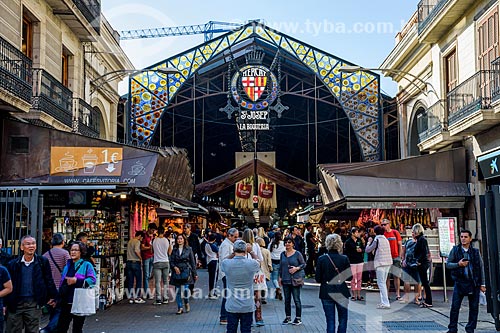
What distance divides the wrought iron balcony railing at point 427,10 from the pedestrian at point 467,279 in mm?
11389

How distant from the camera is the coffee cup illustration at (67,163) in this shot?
15492 mm

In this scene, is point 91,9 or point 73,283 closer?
point 73,283

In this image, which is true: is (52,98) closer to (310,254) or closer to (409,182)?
(310,254)

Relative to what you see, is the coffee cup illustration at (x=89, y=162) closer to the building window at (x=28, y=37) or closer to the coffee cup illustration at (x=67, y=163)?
the coffee cup illustration at (x=67, y=163)

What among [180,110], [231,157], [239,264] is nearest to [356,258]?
[239,264]

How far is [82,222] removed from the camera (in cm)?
1655

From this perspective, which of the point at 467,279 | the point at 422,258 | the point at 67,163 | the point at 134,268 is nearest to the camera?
the point at 467,279

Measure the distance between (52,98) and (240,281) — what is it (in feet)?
36.0

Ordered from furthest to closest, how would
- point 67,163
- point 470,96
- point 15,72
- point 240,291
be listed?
point 470,96 < point 67,163 < point 15,72 < point 240,291

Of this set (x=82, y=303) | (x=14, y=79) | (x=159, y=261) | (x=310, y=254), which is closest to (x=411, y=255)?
(x=159, y=261)

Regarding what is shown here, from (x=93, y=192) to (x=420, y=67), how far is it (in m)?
14.7

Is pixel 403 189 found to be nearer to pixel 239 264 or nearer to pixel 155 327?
pixel 155 327

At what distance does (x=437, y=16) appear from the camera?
20.4 m

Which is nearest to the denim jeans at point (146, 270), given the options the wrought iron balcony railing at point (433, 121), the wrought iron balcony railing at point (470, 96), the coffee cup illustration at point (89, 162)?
the coffee cup illustration at point (89, 162)
